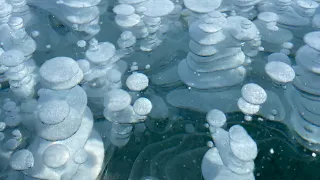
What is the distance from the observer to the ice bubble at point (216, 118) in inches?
73.0

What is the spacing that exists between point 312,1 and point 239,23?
778mm

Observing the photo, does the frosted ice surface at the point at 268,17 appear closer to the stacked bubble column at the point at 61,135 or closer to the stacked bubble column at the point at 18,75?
the stacked bubble column at the point at 61,135

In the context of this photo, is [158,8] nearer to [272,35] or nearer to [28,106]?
[272,35]

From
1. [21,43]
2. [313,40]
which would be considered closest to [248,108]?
[313,40]

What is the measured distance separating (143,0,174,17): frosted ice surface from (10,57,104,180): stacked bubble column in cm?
80

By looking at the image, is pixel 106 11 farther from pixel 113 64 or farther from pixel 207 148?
pixel 207 148

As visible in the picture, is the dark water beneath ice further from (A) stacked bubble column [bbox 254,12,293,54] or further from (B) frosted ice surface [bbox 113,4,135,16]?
(B) frosted ice surface [bbox 113,4,135,16]

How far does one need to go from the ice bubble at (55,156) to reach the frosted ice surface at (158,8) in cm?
116

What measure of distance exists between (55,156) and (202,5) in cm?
146

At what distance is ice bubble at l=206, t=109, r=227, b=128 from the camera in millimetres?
1854

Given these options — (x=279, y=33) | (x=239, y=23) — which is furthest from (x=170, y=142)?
(x=279, y=33)

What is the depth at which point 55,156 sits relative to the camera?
4.99 feet

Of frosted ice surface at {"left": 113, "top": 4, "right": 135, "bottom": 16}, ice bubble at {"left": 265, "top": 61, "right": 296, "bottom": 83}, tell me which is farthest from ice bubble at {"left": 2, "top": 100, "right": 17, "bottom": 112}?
ice bubble at {"left": 265, "top": 61, "right": 296, "bottom": 83}

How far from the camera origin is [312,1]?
2.45m
